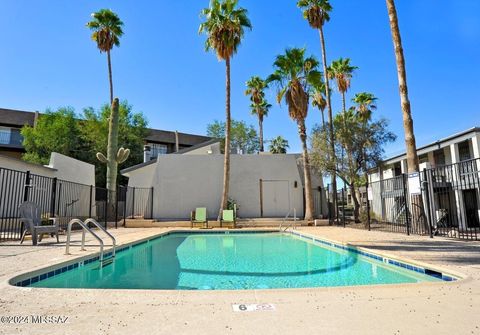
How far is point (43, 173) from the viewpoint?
15.1 meters

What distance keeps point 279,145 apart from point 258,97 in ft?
32.7

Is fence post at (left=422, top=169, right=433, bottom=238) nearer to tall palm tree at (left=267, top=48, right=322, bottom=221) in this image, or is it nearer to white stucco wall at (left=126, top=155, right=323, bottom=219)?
tall palm tree at (left=267, top=48, right=322, bottom=221)

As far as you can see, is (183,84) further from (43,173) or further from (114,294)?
(114,294)

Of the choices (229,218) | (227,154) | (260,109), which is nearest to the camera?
(229,218)

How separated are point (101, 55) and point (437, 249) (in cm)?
2384

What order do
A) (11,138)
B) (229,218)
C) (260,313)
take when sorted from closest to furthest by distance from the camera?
1. (260,313)
2. (229,218)
3. (11,138)

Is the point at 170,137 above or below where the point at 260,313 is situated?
above

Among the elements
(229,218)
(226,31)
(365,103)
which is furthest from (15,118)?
(365,103)

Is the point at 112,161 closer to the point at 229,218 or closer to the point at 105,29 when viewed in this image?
the point at 229,218

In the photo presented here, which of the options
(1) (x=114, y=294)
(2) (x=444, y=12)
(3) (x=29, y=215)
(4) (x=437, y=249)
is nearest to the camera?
(1) (x=114, y=294)

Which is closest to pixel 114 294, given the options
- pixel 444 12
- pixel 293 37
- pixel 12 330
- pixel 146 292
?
pixel 146 292

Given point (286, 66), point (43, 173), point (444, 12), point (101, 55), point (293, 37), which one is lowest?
point (43, 173)

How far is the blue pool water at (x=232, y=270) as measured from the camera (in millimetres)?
5293

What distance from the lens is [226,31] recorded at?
17.0 m
